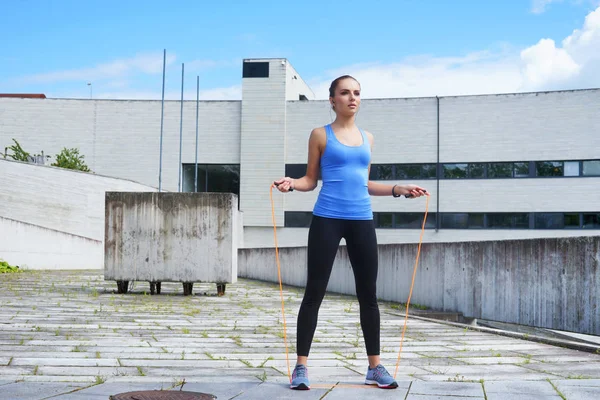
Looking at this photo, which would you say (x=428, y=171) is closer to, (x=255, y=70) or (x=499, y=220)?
(x=499, y=220)

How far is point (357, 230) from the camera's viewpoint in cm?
440

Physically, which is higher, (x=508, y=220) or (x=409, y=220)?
(x=508, y=220)

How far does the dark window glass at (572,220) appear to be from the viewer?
1759 inches

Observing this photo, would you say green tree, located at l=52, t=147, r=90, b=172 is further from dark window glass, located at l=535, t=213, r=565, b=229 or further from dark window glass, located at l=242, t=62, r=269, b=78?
dark window glass, located at l=535, t=213, r=565, b=229

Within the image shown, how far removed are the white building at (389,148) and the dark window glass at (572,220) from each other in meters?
0.06

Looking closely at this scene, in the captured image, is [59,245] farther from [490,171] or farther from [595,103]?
[595,103]

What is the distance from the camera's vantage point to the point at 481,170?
46.2 meters

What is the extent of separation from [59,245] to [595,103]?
32017 mm

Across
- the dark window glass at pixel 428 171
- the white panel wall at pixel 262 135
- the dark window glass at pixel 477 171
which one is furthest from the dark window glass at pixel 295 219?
the dark window glass at pixel 477 171

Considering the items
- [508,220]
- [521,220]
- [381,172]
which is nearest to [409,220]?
[381,172]

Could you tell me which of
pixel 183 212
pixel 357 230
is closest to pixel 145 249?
pixel 183 212

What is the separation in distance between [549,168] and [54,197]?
28.3 m

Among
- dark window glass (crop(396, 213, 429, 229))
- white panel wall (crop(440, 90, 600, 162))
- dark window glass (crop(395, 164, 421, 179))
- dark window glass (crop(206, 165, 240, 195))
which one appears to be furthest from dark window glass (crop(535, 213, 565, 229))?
dark window glass (crop(206, 165, 240, 195))

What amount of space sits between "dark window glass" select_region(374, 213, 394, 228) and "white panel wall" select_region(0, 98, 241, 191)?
32.5 ft
